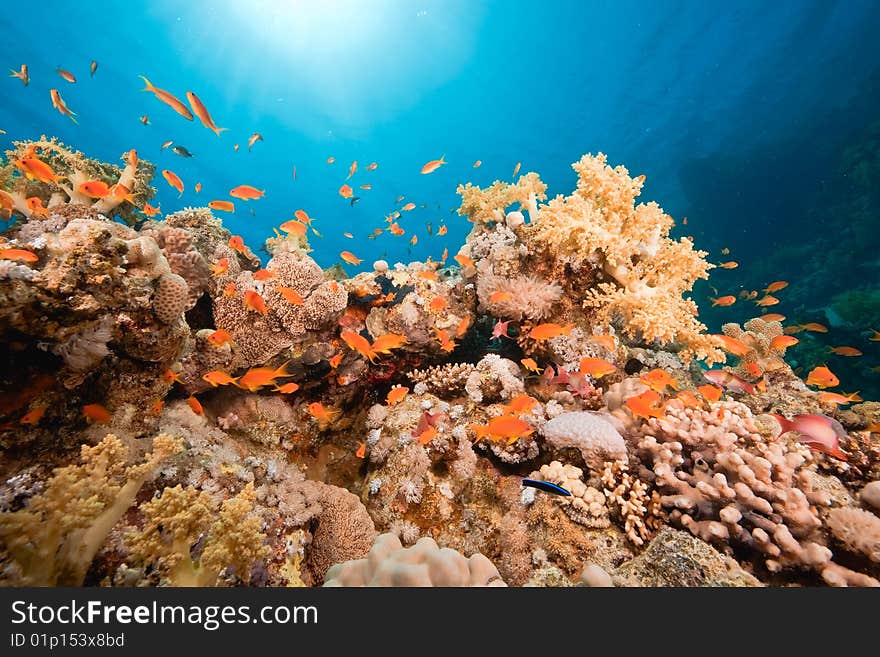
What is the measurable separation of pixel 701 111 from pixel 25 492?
58396 mm

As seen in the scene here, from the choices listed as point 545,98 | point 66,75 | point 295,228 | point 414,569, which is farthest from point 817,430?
point 545,98

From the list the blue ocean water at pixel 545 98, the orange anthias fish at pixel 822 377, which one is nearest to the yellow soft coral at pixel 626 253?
the orange anthias fish at pixel 822 377

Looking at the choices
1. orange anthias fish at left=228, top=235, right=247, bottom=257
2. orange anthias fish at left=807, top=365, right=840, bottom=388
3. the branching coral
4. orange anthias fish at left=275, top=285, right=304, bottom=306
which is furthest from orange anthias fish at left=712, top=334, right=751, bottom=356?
orange anthias fish at left=228, top=235, right=247, bottom=257

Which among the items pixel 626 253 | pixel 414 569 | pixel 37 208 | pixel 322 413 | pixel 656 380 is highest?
pixel 37 208

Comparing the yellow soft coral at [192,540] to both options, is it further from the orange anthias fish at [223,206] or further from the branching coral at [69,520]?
the orange anthias fish at [223,206]

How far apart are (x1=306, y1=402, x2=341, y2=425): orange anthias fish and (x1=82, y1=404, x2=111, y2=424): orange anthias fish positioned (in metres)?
1.97

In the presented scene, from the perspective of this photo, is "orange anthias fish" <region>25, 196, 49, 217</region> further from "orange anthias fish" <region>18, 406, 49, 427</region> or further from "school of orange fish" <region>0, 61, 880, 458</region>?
"orange anthias fish" <region>18, 406, 49, 427</region>

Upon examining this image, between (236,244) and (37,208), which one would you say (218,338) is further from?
(37,208)

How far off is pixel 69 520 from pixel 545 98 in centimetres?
7074

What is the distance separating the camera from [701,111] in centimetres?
4103

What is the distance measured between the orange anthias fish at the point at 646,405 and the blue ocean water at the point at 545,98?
33.3ft

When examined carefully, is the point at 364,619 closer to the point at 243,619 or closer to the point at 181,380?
the point at 243,619

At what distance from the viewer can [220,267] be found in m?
4.65

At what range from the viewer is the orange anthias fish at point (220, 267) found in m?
4.67
